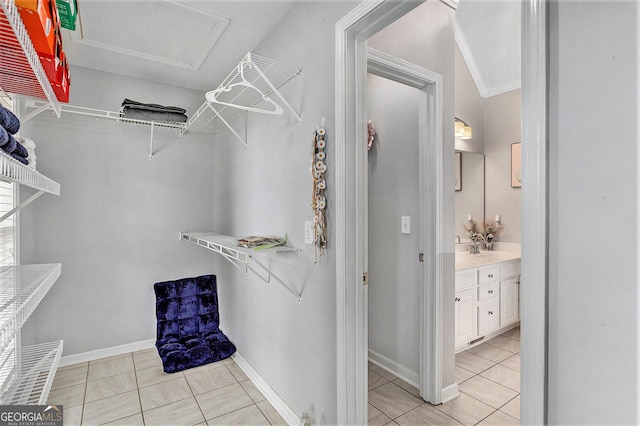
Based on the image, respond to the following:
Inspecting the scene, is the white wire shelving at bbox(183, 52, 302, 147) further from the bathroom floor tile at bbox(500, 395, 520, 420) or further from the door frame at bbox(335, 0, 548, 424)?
the bathroom floor tile at bbox(500, 395, 520, 420)

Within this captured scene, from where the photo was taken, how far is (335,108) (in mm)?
1639

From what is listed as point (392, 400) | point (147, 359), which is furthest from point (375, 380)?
point (147, 359)

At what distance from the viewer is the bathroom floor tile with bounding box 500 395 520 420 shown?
208 centimetres

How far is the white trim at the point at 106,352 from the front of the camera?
109 inches

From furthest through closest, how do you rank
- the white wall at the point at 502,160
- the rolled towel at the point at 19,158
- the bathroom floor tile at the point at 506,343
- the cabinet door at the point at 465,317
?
the white wall at the point at 502,160 < the bathroom floor tile at the point at 506,343 < the cabinet door at the point at 465,317 < the rolled towel at the point at 19,158

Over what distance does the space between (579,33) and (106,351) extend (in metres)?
3.60

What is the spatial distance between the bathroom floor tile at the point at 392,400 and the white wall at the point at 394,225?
0.17m

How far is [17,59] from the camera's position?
0.97 meters

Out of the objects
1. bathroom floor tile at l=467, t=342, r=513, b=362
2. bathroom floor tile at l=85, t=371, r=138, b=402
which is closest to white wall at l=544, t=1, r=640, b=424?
bathroom floor tile at l=467, t=342, r=513, b=362

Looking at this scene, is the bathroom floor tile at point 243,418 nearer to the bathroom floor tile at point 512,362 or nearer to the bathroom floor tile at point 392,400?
the bathroom floor tile at point 392,400

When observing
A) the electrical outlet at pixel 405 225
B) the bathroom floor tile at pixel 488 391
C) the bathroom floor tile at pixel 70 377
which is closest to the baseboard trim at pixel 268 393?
A: the bathroom floor tile at pixel 70 377

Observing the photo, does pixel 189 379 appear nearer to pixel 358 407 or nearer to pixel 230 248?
pixel 230 248

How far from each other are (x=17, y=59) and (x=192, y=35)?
158cm

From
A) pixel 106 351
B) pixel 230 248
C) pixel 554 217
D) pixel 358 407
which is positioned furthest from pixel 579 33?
pixel 106 351
